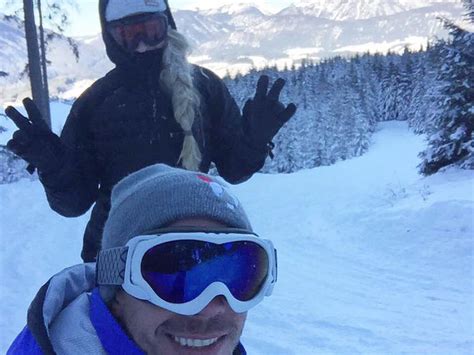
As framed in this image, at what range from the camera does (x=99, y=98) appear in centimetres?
244

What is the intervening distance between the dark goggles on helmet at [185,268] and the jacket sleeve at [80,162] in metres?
0.94

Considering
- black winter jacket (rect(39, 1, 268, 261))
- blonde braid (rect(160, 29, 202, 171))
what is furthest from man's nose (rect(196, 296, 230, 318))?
black winter jacket (rect(39, 1, 268, 261))

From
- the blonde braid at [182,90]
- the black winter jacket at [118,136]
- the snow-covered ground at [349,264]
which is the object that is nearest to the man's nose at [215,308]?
the blonde braid at [182,90]

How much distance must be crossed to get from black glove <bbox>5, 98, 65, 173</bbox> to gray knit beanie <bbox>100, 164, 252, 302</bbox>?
77 cm

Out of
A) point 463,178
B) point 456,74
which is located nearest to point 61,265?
point 463,178

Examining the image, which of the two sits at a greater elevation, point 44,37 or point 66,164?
point 66,164

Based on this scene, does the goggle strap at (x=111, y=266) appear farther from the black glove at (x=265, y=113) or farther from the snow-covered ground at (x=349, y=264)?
the snow-covered ground at (x=349, y=264)

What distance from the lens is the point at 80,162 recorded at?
2.35 m

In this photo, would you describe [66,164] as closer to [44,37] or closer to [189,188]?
[189,188]

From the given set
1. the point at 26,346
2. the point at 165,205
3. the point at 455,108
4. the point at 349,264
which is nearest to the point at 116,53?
the point at 165,205

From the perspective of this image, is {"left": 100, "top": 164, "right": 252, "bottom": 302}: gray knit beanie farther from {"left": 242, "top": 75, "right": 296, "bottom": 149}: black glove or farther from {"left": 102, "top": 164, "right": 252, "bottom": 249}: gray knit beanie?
{"left": 242, "top": 75, "right": 296, "bottom": 149}: black glove

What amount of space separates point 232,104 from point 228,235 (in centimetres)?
132

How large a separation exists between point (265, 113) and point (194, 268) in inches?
48.1

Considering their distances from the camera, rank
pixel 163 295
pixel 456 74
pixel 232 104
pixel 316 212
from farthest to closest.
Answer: pixel 456 74 < pixel 316 212 < pixel 232 104 < pixel 163 295
